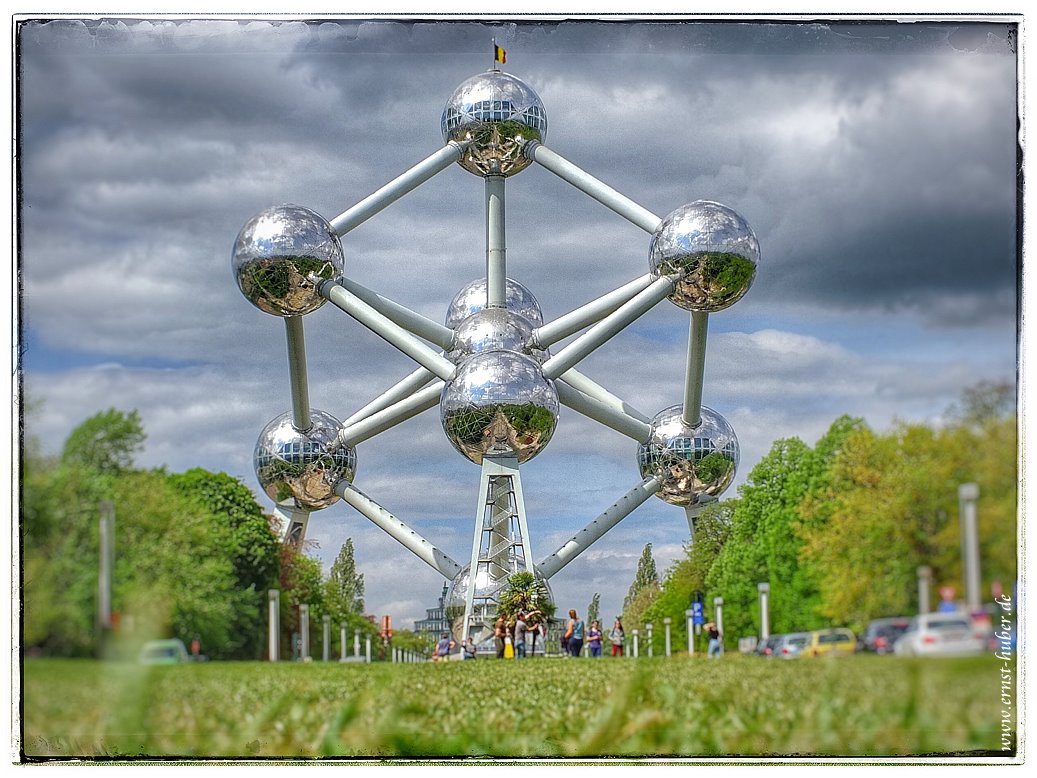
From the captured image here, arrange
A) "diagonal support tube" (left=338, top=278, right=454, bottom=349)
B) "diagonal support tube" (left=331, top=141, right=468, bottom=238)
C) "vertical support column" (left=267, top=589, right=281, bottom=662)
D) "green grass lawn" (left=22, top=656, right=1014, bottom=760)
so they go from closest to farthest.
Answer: "green grass lawn" (left=22, top=656, right=1014, bottom=760), "vertical support column" (left=267, top=589, right=281, bottom=662), "diagonal support tube" (left=331, top=141, right=468, bottom=238), "diagonal support tube" (left=338, top=278, right=454, bottom=349)

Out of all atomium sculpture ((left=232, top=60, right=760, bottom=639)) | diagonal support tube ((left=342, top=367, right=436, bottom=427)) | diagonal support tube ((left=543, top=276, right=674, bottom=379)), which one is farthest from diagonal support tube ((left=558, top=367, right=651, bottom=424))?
diagonal support tube ((left=342, top=367, right=436, bottom=427))

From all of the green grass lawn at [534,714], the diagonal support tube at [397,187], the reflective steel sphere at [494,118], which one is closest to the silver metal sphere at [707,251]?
the reflective steel sphere at [494,118]

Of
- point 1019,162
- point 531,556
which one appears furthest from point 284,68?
point 531,556

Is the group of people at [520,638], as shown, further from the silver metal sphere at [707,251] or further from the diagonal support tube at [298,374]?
the silver metal sphere at [707,251]

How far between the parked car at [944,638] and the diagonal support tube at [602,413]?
696cm

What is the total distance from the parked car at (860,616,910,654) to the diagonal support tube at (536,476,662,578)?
6.54 m

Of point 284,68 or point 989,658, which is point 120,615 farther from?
point 989,658

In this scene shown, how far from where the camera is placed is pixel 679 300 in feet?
45.1

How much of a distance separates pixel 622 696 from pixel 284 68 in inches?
218

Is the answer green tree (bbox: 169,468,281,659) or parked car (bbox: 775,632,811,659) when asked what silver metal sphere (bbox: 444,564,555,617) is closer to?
green tree (bbox: 169,468,281,659)

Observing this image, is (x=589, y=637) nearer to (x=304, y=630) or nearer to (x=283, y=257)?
(x=304, y=630)

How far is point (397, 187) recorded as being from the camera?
14211 millimetres

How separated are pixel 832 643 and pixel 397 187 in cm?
681

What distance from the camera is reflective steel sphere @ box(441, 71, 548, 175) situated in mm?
14289
